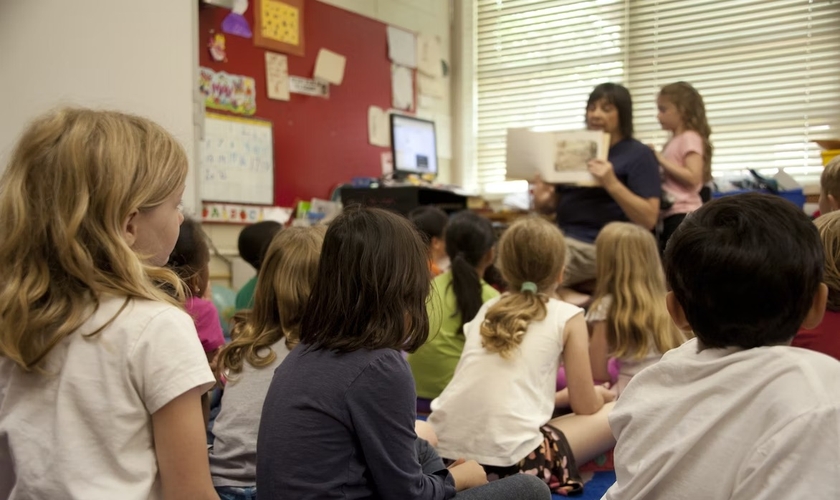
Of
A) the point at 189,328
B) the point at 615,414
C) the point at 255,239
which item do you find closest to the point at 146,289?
the point at 189,328

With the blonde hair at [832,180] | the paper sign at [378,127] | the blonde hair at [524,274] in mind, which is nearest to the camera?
the blonde hair at [832,180]

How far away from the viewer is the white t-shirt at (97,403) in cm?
90

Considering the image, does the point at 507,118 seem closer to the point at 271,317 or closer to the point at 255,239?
the point at 255,239

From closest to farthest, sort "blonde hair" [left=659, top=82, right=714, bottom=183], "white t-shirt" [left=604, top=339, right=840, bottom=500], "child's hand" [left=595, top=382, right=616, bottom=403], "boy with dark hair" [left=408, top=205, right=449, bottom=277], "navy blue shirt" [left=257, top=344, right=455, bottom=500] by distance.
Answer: "white t-shirt" [left=604, top=339, right=840, bottom=500] < "navy blue shirt" [left=257, top=344, right=455, bottom=500] < "child's hand" [left=595, top=382, right=616, bottom=403] < "boy with dark hair" [left=408, top=205, right=449, bottom=277] < "blonde hair" [left=659, top=82, right=714, bottom=183]

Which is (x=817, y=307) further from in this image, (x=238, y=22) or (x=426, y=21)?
(x=426, y=21)

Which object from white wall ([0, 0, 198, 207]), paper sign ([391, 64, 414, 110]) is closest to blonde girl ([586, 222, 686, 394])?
white wall ([0, 0, 198, 207])

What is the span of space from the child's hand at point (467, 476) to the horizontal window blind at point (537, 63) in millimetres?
3789

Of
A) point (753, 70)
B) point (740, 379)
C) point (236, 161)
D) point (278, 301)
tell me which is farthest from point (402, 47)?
point (740, 379)

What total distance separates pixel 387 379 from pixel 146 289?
37cm

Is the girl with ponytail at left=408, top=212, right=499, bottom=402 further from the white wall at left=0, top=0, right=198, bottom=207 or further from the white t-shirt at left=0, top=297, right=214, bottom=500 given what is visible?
the white t-shirt at left=0, top=297, right=214, bottom=500

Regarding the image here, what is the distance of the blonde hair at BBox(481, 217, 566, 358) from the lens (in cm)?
189

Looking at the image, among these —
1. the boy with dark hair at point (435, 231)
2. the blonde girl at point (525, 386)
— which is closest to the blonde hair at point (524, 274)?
the blonde girl at point (525, 386)

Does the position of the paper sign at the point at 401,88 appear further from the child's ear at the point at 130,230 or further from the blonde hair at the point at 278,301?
the child's ear at the point at 130,230

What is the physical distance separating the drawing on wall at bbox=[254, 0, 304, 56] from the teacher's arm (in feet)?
6.09
